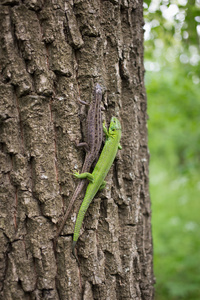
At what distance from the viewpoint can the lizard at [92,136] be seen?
7.10 feet

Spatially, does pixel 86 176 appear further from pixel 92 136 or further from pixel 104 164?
pixel 92 136

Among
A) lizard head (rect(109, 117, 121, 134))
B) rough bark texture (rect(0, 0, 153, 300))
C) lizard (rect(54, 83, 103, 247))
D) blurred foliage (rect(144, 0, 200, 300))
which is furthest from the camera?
blurred foliage (rect(144, 0, 200, 300))

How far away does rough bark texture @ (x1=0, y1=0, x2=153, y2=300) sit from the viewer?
6.34 feet

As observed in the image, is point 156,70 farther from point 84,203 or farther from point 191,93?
point 84,203

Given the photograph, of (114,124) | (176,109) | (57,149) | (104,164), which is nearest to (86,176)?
(104,164)

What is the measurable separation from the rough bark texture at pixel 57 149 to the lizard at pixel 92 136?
6cm

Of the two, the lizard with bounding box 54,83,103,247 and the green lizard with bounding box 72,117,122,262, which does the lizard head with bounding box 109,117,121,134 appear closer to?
the green lizard with bounding box 72,117,122,262

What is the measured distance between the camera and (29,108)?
1.98 meters

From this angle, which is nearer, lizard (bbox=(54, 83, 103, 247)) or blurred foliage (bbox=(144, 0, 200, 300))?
lizard (bbox=(54, 83, 103, 247))

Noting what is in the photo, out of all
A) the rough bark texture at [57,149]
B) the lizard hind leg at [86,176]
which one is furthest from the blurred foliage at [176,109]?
the lizard hind leg at [86,176]

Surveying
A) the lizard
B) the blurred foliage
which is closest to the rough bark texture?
the lizard

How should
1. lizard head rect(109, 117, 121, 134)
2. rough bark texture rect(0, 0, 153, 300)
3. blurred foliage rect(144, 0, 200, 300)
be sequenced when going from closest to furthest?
rough bark texture rect(0, 0, 153, 300) < lizard head rect(109, 117, 121, 134) < blurred foliage rect(144, 0, 200, 300)

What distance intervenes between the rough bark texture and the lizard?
6 centimetres

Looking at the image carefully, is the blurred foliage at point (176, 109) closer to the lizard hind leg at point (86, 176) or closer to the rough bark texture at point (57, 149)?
the rough bark texture at point (57, 149)
